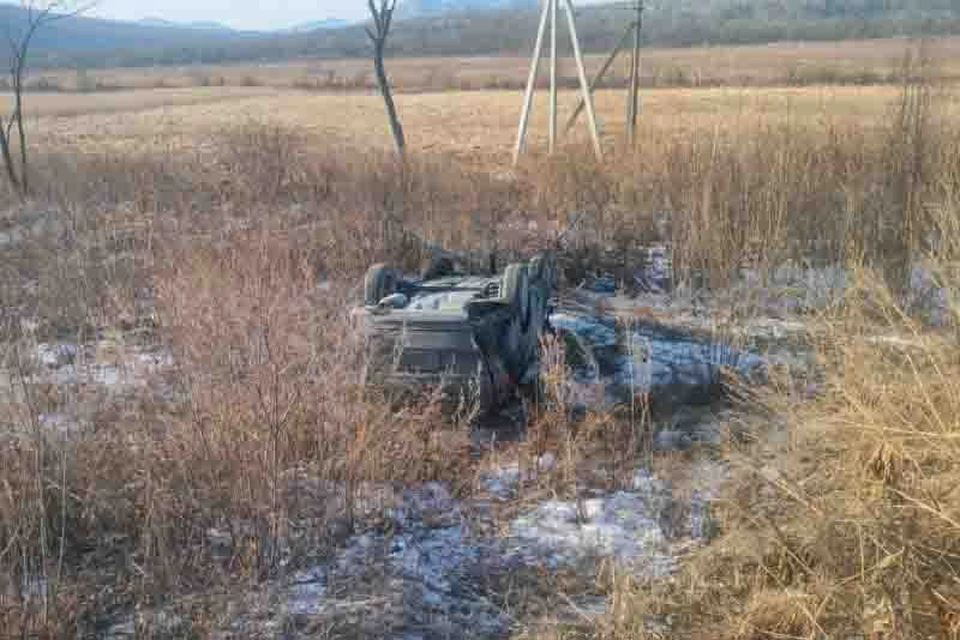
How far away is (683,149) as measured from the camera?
8.98 meters

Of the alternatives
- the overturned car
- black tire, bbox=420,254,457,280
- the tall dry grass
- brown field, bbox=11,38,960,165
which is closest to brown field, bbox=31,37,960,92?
brown field, bbox=11,38,960,165

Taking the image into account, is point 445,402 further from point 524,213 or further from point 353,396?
point 524,213

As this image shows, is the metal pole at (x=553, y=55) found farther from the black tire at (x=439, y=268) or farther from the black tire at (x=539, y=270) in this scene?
the black tire at (x=539, y=270)

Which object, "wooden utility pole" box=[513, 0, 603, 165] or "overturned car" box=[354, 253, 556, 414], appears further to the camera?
"wooden utility pole" box=[513, 0, 603, 165]

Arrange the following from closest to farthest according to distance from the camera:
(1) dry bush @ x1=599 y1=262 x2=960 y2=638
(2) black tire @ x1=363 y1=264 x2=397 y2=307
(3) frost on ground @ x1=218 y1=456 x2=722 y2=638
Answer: (1) dry bush @ x1=599 y1=262 x2=960 y2=638 < (3) frost on ground @ x1=218 y1=456 x2=722 y2=638 < (2) black tire @ x1=363 y1=264 x2=397 y2=307

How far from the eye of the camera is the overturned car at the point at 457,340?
451cm

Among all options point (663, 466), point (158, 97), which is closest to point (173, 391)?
point (663, 466)

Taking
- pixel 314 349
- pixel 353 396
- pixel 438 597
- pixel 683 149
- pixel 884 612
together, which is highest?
pixel 683 149

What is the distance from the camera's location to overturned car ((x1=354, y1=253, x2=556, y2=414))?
4.51 metres

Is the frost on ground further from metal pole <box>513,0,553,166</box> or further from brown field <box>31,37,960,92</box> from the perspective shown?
metal pole <box>513,0,553,166</box>

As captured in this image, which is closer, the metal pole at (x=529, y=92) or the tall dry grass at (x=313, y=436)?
the tall dry grass at (x=313, y=436)

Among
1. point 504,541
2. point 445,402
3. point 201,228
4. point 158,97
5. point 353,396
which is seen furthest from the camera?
point 158,97

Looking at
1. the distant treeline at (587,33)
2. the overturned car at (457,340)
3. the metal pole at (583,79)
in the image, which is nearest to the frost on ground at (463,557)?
the overturned car at (457,340)

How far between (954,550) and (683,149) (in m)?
6.74
